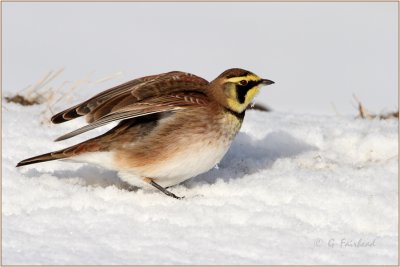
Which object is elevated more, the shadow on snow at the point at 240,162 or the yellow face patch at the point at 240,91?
the yellow face patch at the point at 240,91

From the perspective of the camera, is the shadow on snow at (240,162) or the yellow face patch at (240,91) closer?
the yellow face patch at (240,91)

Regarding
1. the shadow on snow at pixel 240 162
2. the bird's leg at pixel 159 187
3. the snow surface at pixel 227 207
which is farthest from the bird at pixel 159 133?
the shadow on snow at pixel 240 162

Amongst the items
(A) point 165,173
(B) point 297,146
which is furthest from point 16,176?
(B) point 297,146

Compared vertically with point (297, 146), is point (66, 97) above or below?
above

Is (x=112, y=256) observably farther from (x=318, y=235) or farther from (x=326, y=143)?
(x=326, y=143)

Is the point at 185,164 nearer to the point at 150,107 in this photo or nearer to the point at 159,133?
the point at 159,133

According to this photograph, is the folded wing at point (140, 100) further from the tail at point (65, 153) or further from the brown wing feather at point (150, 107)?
the tail at point (65, 153)

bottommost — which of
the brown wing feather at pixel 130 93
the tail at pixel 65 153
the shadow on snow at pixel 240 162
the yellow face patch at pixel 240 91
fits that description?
the shadow on snow at pixel 240 162

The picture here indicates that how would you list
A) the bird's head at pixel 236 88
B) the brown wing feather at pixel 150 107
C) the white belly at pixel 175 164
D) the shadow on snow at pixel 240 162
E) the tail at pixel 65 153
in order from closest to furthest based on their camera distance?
the brown wing feather at pixel 150 107 < the white belly at pixel 175 164 < the tail at pixel 65 153 < the bird's head at pixel 236 88 < the shadow on snow at pixel 240 162
